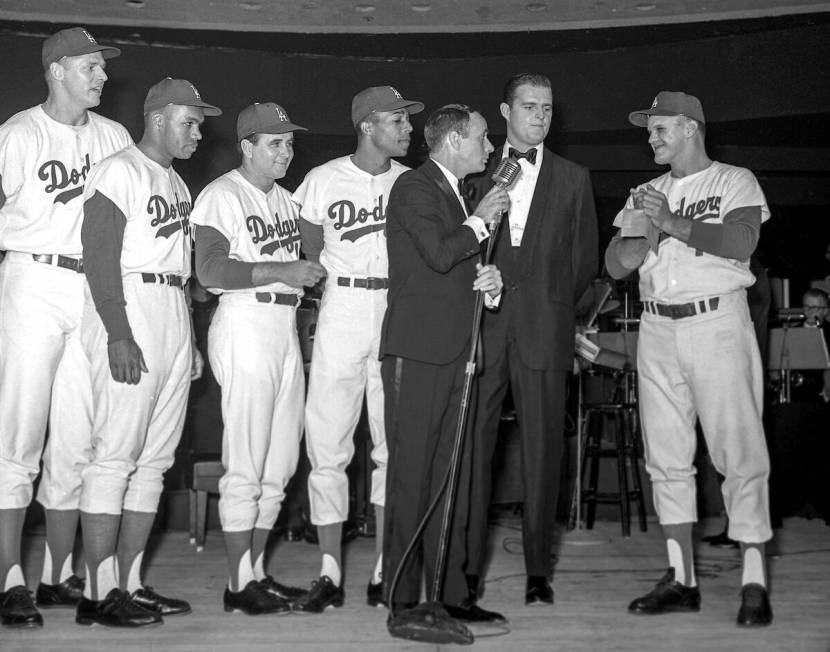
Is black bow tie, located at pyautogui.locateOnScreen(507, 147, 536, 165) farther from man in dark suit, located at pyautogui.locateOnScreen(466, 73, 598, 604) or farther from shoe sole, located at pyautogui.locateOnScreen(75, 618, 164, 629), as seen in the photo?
shoe sole, located at pyautogui.locateOnScreen(75, 618, 164, 629)

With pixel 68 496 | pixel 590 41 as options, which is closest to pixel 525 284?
pixel 68 496

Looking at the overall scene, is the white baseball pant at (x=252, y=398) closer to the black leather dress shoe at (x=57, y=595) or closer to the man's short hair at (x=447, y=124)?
the black leather dress shoe at (x=57, y=595)

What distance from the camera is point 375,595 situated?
3906mm

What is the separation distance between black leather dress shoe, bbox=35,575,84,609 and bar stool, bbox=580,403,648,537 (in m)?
3.04

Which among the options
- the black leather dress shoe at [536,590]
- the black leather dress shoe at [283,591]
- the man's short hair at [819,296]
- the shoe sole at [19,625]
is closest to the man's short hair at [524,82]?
the black leather dress shoe at [536,590]

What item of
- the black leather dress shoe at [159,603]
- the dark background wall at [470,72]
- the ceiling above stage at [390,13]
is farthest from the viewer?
the dark background wall at [470,72]

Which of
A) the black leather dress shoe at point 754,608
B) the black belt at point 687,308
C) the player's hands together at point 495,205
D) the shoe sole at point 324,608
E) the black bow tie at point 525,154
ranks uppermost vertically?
the black bow tie at point 525,154

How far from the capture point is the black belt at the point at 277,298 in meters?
3.88

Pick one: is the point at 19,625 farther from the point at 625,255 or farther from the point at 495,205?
the point at 625,255

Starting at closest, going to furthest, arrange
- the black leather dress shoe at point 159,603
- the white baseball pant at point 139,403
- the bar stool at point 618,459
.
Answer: the white baseball pant at point 139,403 → the black leather dress shoe at point 159,603 → the bar stool at point 618,459

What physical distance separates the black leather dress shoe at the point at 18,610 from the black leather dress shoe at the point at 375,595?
1164 mm

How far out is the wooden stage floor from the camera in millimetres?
3342

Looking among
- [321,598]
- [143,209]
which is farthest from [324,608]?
[143,209]

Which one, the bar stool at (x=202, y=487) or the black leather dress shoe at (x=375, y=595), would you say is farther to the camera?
the bar stool at (x=202, y=487)
